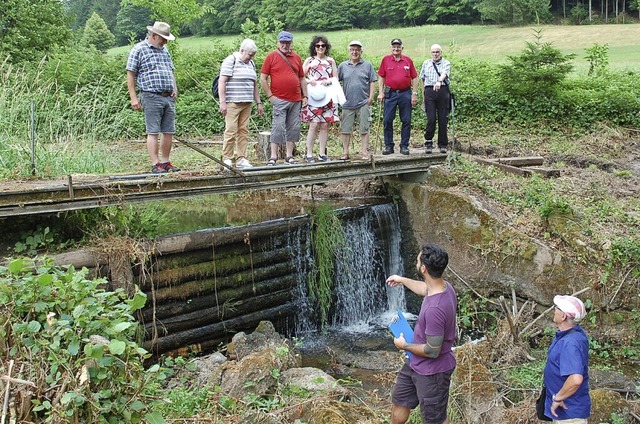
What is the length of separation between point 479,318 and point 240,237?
12.1 feet

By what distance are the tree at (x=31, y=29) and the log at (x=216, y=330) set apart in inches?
488

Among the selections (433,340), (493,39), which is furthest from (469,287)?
(493,39)

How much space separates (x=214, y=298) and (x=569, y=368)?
5092 mm

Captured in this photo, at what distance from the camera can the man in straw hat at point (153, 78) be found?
765cm

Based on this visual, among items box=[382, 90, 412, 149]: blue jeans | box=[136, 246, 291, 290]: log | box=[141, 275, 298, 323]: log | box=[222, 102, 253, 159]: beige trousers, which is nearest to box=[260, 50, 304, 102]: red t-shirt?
box=[222, 102, 253, 159]: beige trousers

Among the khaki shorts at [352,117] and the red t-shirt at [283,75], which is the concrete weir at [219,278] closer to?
the khaki shorts at [352,117]

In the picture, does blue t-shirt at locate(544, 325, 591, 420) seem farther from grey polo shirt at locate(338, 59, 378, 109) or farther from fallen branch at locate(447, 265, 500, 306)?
grey polo shirt at locate(338, 59, 378, 109)

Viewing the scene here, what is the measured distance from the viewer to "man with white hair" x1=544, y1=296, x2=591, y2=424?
474 centimetres

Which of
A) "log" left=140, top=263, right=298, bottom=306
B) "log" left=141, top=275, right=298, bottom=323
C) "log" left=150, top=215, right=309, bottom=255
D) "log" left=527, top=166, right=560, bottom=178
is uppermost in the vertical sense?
"log" left=527, top=166, right=560, bottom=178

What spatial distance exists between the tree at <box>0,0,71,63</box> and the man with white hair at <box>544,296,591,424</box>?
16.9 meters

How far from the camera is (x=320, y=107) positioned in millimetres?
9375

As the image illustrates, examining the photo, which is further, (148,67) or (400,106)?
(400,106)

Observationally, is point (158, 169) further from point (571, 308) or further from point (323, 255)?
point (571, 308)

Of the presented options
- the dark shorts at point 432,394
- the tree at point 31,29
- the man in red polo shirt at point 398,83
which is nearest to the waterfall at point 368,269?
the man in red polo shirt at point 398,83
